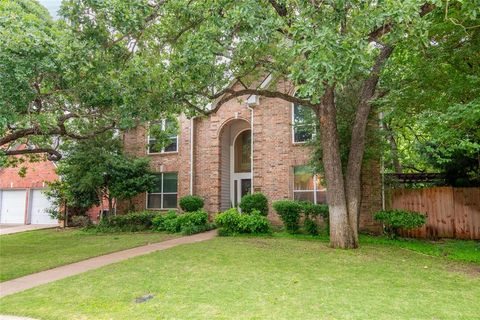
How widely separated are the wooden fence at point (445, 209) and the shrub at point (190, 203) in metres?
8.50

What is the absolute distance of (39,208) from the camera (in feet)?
72.6

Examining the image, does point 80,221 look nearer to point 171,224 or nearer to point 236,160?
point 171,224

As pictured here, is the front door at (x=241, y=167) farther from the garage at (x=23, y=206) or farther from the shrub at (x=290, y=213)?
the garage at (x=23, y=206)

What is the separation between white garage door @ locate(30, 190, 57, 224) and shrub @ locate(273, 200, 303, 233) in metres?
15.2

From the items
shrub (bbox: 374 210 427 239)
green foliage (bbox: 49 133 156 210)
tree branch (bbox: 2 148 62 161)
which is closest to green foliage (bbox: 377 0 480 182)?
shrub (bbox: 374 210 427 239)

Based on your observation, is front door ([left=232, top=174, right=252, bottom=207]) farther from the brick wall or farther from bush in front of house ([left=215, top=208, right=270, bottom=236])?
the brick wall

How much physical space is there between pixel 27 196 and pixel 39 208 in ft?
4.01

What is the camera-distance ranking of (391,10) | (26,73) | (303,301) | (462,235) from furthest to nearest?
(462,235) < (26,73) < (391,10) < (303,301)

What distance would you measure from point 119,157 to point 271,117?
24.9 feet

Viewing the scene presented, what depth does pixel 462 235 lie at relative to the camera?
13.1 metres

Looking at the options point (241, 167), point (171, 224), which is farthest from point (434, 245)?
point (241, 167)

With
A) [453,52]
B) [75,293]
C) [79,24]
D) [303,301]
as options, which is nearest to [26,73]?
[79,24]

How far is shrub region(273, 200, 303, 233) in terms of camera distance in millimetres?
13781

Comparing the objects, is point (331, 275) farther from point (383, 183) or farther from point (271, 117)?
point (271, 117)
